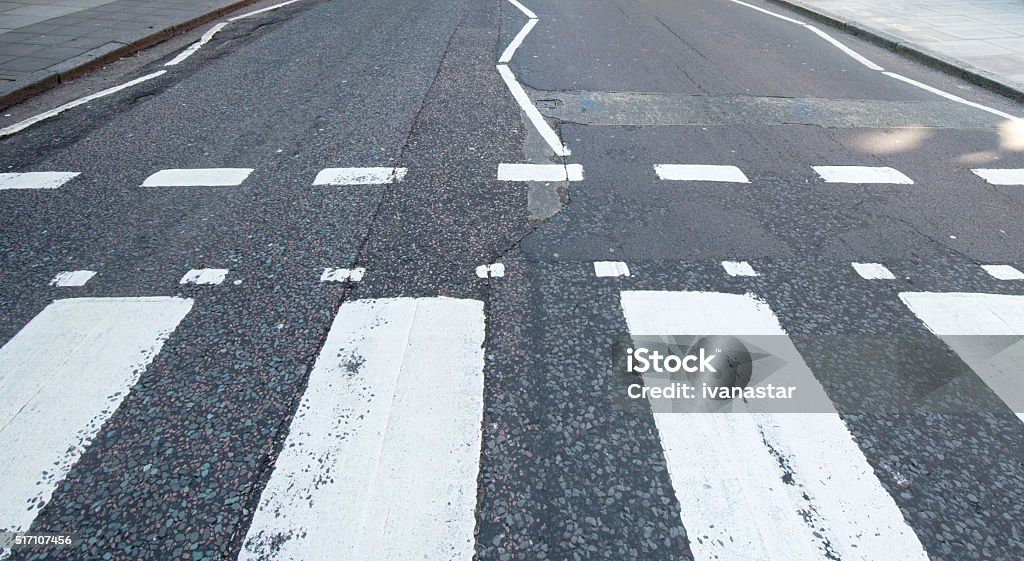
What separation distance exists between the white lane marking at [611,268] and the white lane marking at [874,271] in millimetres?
1580

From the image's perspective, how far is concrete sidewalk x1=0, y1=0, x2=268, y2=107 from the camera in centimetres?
786

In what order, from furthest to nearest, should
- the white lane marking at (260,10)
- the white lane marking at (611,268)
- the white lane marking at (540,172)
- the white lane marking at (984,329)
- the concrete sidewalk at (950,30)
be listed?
the white lane marking at (260,10) → the concrete sidewalk at (950,30) → the white lane marking at (540,172) → the white lane marking at (611,268) → the white lane marking at (984,329)

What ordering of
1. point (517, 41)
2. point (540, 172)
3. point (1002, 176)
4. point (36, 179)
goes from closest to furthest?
point (36, 179), point (540, 172), point (1002, 176), point (517, 41)

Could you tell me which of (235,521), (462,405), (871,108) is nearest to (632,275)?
(462,405)

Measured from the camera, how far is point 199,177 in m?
5.24

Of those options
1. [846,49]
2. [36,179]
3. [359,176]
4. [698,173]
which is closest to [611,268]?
[698,173]

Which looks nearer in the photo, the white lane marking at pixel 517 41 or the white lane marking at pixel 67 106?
the white lane marking at pixel 67 106

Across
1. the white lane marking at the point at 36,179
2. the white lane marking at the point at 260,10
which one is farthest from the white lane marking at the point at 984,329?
the white lane marking at the point at 260,10

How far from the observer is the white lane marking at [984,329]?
3152mm

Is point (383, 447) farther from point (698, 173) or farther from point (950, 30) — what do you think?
point (950, 30)

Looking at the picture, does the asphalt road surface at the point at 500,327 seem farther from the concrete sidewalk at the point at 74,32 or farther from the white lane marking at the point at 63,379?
the concrete sidewalk at the point at 74,32

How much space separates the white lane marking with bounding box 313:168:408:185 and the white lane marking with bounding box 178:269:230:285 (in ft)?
4.78

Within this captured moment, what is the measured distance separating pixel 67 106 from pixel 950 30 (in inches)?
561

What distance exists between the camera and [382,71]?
8375 mm
